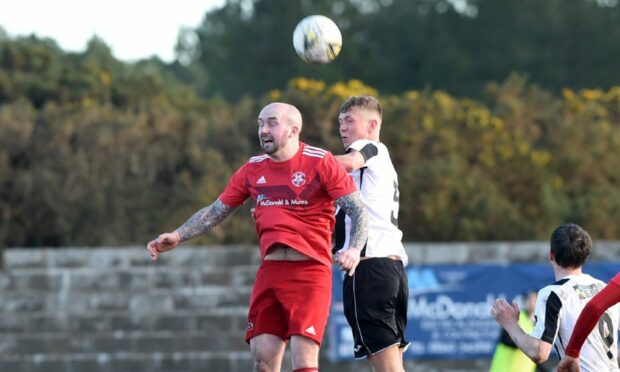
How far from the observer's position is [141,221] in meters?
20.0

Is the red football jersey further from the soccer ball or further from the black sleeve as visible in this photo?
the black sleeve

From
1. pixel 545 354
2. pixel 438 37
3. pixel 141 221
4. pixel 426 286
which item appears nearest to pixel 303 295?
pixel 545 354

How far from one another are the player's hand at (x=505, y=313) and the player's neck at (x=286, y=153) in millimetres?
1761

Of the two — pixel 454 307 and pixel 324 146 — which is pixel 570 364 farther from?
pixel 324 146

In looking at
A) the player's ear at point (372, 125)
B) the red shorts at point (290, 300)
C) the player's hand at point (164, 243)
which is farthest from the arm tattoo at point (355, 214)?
the player's hand at point (164, 243)

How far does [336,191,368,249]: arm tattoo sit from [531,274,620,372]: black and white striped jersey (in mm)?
1272

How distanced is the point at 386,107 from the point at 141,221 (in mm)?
4662

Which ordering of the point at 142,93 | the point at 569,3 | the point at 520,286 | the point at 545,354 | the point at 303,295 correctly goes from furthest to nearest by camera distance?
the point at 569,3, the point at 142,93, the point at 520,286, the point at 303,295, the point at 545,354

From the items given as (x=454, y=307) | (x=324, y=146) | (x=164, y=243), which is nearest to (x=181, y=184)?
→ (x=324, y=146)

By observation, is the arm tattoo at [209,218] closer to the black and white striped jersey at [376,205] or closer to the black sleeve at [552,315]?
the black and white striped jersey at [376,205]

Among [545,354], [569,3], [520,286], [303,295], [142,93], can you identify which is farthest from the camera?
[569,3]

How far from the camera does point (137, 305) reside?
1755cm

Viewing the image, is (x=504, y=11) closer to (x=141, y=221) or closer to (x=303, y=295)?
(x=141, y=221)

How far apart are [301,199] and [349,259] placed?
59cm
